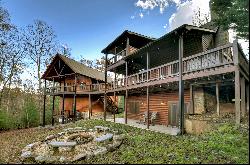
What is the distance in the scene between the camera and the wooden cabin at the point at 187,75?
12.7m

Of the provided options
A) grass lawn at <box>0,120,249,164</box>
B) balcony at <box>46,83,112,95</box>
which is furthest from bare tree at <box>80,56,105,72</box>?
grass lawn at <box>0,120,249,164</box>

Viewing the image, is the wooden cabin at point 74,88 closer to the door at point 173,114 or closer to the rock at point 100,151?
the door at point 173,114

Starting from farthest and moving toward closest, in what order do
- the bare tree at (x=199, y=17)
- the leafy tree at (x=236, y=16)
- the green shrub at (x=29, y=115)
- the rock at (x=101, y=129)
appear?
the bare tree at (x=199, y=17) → the green shrub at (x=29, y=115) → the rock at (x=101, y=129) → the leafy tree at (x=236, y=16)

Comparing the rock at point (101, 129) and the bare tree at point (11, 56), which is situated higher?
the bare tree at point (11, 56)

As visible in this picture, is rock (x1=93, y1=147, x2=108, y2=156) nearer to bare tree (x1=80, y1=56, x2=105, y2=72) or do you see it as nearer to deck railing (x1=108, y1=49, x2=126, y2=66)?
deck railing (x1=108, y1=49, x2=126, y2=66)

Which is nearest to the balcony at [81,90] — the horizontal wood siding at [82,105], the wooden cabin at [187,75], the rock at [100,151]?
the horizontal wood siding at [82,105]

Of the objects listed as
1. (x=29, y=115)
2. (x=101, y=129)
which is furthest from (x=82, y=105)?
(x=101, y=129)

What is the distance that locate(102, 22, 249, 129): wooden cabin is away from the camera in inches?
500

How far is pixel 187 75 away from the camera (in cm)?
1395

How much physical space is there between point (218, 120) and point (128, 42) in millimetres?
13063

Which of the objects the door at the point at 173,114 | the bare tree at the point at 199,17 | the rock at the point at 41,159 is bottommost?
the rock at the point at 41,159

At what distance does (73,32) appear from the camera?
42.1m

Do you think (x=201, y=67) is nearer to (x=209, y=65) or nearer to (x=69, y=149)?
(x=209, y=65)

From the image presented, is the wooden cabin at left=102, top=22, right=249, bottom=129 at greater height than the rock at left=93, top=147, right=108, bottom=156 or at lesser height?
greater
